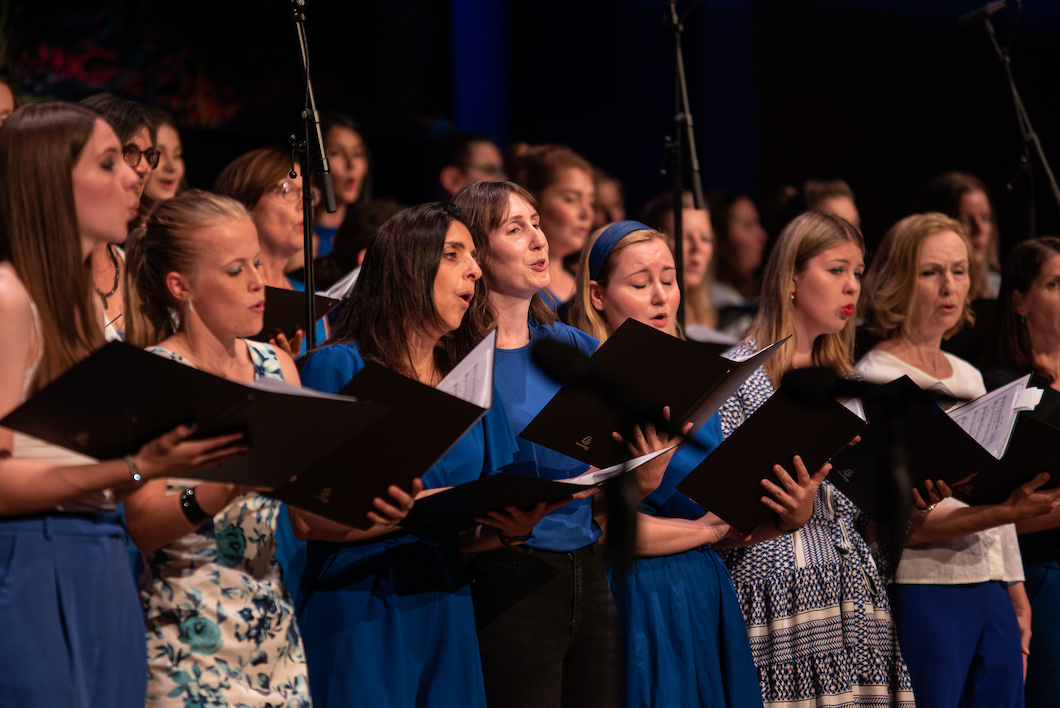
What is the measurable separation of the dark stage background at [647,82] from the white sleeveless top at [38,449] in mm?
3702

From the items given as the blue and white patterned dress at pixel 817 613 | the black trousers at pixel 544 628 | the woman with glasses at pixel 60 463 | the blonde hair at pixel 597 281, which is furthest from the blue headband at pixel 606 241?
the woman with glasses at pixel 60 463

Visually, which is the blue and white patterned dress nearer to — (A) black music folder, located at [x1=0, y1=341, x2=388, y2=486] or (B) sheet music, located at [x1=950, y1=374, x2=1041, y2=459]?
(B) sheet music, located at [x1=950, y1=374, x2=1041, y2=459]

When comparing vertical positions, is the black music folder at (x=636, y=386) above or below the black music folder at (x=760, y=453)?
above

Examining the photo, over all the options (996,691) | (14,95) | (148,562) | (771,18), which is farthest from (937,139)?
(148,562)

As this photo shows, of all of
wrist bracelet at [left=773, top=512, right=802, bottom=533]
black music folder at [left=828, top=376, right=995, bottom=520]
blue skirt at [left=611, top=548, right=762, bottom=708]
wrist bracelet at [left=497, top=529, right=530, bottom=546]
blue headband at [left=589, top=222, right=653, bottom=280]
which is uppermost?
blue headband at [left=589, top=222, right=653, bottom=280]

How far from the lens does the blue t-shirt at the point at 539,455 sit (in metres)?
2.55

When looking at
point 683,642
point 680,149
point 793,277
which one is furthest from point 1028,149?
point 683,642

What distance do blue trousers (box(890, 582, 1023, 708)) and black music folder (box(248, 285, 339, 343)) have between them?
1.79 m

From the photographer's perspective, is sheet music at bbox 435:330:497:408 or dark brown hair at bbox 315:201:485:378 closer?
sheet music at bbox 435:330:497:408

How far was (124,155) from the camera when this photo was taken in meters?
2.89

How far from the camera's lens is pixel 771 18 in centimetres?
634

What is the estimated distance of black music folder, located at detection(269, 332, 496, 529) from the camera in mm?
1928

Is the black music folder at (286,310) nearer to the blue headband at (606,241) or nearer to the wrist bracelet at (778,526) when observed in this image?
the blue headband at (606,241)

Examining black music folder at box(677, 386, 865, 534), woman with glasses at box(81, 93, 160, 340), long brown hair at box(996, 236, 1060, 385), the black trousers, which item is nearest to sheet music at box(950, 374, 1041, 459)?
black music folder at box(677, 386, 865, 534)
